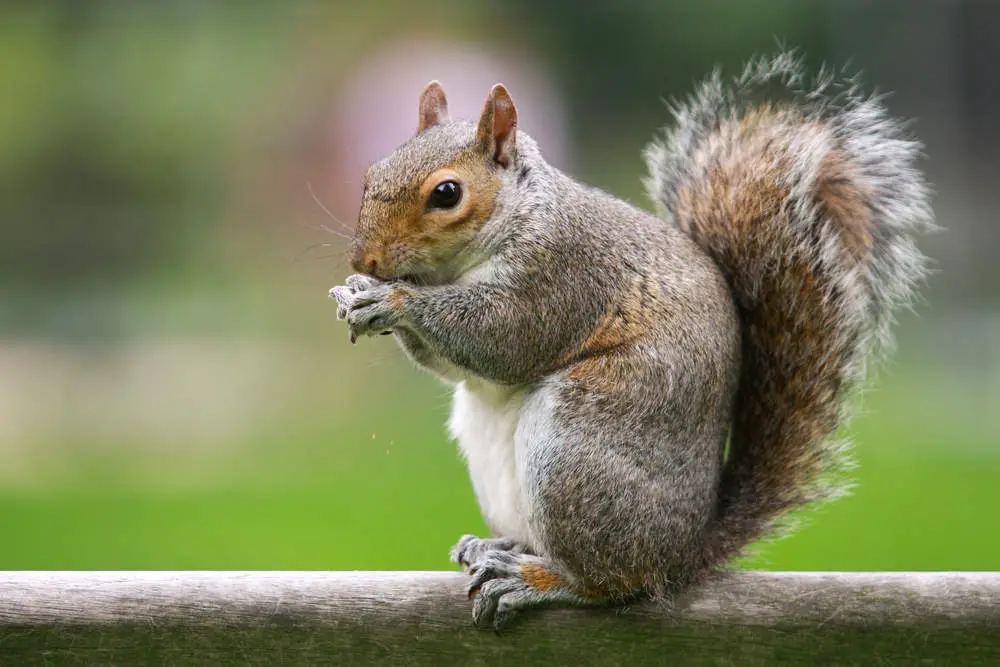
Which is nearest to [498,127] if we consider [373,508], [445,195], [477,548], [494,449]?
[445,195]

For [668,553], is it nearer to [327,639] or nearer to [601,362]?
[601,362]

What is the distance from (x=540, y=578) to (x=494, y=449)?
0.21 meters

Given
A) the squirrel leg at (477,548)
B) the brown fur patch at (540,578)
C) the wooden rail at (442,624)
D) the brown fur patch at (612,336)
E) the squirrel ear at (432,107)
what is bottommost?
the wooden rail at (442,624)

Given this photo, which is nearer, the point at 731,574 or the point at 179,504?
the point at 731,574

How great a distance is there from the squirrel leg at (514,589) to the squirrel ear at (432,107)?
69 cm

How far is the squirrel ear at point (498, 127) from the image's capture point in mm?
1859

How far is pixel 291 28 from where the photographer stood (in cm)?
599

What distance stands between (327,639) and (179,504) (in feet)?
9.20

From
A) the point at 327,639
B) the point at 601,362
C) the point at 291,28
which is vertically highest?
the point at 291,28

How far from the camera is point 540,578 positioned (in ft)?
5.89

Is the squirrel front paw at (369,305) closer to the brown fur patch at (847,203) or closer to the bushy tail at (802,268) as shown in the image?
the bushy tail at (802,268)

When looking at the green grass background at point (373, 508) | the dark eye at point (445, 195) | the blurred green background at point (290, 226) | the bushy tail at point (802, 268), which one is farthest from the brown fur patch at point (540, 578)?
the blurred green background at point (290, 226)

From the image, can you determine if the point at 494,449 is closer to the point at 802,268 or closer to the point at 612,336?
the point at 612,336

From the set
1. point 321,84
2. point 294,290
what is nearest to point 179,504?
point 294,290
